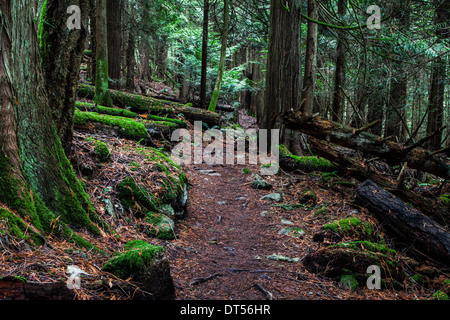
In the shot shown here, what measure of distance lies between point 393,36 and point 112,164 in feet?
25.6

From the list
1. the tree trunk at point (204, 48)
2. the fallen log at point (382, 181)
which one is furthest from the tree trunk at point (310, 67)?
the tree trunk at point (204, 48)

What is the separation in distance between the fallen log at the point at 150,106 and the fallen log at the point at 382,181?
482 centimetres

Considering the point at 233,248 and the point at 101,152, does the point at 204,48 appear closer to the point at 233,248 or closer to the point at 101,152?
the point at 101,152

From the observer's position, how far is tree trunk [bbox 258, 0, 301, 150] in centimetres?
739

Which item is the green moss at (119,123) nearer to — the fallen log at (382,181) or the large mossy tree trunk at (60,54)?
the large mossy tree trunk at (60,54)

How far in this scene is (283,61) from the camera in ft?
24.7

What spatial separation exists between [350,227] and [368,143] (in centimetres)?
212

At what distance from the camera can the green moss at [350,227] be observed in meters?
4.00

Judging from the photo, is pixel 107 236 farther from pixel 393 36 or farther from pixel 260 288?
pixel 393 36

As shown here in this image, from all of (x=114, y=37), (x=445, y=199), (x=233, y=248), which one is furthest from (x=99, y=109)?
(x=445, y=199)

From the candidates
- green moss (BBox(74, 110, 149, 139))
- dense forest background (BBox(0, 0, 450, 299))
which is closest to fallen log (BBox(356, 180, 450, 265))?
dense forest background (BBox(0, 0, 450, 299))

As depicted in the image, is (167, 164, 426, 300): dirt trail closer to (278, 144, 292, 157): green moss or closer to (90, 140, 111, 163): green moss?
(278, 144, 292, 157): green moss

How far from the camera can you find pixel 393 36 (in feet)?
24.9
